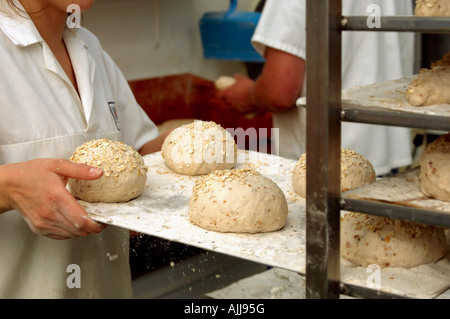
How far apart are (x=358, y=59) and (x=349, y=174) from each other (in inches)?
38.9

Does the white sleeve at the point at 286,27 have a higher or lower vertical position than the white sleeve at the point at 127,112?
higher

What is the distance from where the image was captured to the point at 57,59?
181 centimetres

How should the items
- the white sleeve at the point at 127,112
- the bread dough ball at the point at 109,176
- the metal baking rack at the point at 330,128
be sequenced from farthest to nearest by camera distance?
the white sleeve at the point at 127,112 → the bread dough ball at the point at 109,176 → the metal baking rack at the point at 330,128

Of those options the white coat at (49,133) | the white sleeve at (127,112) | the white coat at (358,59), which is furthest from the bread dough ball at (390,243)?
the white coat at (358,59)

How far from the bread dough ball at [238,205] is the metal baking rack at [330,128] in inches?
13.3

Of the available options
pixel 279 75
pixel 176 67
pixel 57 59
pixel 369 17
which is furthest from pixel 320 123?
pixel 176 67

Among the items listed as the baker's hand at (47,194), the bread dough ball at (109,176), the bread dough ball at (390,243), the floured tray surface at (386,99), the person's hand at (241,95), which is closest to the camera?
the floured tray surface at (386,99)

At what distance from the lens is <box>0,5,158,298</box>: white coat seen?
64.1 inches

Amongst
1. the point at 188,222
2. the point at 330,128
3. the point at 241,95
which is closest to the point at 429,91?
the point at 330,128

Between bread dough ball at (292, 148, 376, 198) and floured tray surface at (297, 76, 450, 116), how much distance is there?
34cm

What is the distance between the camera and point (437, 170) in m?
1.16

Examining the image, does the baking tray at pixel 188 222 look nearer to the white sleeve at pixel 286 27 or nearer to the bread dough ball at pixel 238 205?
the bread dough ball at pixel 238 205

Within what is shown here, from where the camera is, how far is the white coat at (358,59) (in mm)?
2352

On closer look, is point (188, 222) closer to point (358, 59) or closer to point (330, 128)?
point (330, 128)
